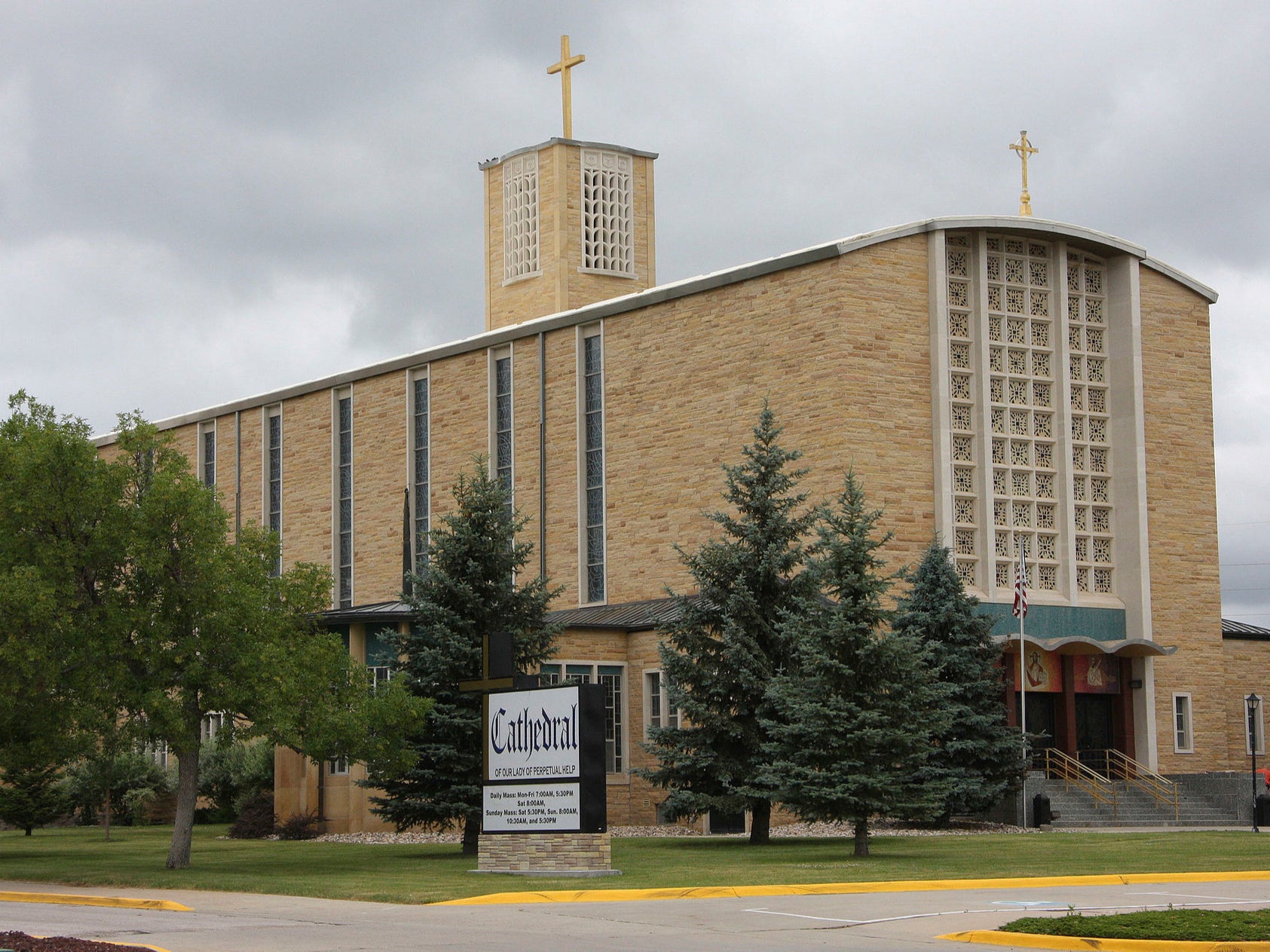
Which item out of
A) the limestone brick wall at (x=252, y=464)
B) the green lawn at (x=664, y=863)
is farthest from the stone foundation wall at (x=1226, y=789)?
the limestone brick wall at (x=252, y=464)

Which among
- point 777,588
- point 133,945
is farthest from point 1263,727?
point 133,945

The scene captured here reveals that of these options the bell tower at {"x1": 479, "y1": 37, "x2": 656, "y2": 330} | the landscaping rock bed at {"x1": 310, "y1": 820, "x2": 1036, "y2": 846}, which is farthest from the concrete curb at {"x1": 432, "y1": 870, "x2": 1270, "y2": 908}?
the bell tower at {"x1": 479, "y1": 37, "x2": 656, "y2": 330}

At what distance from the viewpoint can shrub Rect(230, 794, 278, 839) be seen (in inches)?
1641

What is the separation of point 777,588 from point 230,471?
3531cm

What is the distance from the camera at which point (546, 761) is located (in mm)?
25203

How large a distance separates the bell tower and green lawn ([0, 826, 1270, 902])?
1060 inches

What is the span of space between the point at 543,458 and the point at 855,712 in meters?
23.7

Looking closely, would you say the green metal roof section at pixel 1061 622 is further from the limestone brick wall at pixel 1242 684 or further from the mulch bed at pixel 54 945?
the mulch bed at pixel 54 945

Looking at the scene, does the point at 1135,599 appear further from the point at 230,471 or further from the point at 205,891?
the point at 230,471

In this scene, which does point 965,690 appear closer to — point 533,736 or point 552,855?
point 533,736

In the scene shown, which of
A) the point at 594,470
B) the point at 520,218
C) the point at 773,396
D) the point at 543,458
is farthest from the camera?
the point at 520,218

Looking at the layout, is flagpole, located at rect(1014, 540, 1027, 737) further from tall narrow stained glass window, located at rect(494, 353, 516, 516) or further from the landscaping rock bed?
tall narrow stained glass window, located at rect(494, 353, 516, 516)

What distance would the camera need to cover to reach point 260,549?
29.5 metres

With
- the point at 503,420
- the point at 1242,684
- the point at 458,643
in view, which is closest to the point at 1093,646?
the point at 1242,684
